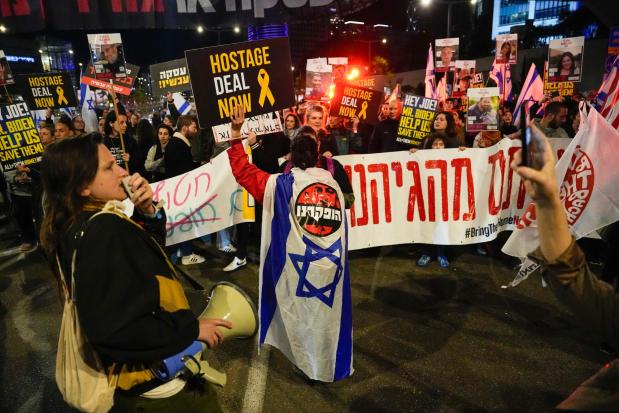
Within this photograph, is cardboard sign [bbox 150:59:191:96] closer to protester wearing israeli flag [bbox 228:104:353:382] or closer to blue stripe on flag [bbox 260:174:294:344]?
protester wearing israeli flag [bbox 228:104:353:382]

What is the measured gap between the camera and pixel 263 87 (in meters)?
4.12

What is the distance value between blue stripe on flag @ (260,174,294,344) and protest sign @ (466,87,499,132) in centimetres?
450

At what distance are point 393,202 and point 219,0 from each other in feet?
18.7

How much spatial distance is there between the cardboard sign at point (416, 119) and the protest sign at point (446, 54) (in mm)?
5467

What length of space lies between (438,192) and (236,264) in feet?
9.55

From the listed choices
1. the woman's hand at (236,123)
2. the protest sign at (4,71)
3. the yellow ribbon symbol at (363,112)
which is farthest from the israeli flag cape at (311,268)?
the protest sign at (4,71)

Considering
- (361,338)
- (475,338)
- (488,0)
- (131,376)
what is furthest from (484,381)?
(488,0)

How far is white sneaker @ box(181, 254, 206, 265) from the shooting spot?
640 centimetres

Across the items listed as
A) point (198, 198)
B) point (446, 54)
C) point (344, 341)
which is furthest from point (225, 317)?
point (446, 54)

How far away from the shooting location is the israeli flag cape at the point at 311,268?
3135 mm

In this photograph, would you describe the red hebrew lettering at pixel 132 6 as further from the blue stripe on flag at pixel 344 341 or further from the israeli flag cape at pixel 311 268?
the blue stripe on flag at pixel 344 341

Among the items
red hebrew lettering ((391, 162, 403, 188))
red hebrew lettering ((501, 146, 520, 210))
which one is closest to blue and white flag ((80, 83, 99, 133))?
red hebrew lettering ((391, 162, 403, 188))

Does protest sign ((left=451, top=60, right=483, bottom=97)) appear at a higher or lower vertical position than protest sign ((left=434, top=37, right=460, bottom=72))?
lower

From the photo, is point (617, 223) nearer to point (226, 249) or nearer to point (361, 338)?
point (361, 338)
